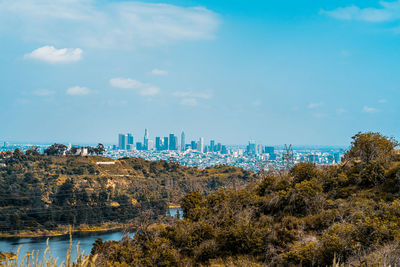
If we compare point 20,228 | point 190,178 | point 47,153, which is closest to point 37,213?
point 20,228

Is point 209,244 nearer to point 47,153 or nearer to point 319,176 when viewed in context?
point 319,176

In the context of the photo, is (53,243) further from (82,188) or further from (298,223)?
(298,223)

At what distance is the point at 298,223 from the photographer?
44.6 ft

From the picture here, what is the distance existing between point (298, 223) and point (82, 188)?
5980 cm

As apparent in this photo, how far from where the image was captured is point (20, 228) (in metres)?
53.5

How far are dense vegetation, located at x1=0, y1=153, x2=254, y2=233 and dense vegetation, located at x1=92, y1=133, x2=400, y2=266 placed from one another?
33.0 metres

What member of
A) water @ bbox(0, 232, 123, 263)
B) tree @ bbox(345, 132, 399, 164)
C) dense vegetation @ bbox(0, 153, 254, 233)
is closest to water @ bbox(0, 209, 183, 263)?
water @ bbox(0, 232, 123, 263)

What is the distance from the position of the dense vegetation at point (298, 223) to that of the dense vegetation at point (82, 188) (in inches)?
1301

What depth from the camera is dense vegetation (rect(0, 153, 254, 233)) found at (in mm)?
58375

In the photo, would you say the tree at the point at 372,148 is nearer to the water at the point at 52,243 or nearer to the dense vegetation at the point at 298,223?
the dense vegetation at the point at 298,223

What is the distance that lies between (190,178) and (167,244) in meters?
74.5

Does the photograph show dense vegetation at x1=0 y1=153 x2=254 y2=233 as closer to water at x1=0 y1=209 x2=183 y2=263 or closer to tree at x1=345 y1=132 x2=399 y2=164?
water at x1=0 y1=209 x2=183 y2=263

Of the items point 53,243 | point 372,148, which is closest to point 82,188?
point 53,243

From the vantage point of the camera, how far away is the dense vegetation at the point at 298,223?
1065cm
